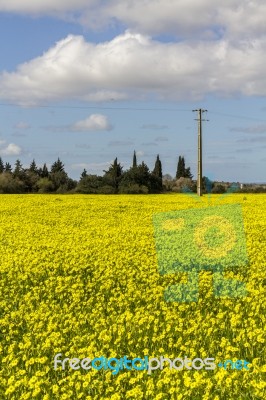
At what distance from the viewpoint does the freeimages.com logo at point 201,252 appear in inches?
464

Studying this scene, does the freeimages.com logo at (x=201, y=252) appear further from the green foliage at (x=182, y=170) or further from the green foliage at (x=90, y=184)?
the green foliage at (x=182, y=170)

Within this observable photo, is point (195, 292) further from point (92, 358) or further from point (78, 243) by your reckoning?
point (78, 243)

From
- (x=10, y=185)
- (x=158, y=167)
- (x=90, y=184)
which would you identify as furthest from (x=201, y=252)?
(x=158, y=167)

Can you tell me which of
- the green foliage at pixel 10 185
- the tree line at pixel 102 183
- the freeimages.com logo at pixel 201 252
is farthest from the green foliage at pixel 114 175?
the freeimages.com logo at pixel 201 252

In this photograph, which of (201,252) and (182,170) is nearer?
(201,252)

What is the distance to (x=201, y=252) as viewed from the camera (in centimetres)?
1645

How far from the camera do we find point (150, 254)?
54.5 ft

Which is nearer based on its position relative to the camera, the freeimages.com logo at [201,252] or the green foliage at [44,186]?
the freeimages.com logo at [201,252]

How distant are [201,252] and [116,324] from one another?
297 inches

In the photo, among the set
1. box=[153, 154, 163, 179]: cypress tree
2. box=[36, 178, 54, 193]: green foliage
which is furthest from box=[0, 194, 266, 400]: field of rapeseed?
box=[153, 154, 163, 179]: cypress tree

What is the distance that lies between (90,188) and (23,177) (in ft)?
51.2

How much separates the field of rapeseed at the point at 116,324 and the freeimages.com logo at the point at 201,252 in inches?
10.2

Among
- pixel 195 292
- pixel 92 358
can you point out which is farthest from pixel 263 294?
pixel 92 358

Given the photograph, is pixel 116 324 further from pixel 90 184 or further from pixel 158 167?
pixel 158 167
